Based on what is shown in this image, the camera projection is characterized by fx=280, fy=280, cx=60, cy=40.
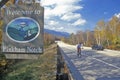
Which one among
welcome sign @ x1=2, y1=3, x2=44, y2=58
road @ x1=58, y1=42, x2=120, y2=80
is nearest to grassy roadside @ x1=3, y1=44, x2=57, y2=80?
road @ x1=58, y1=42, x2=120, y2=80

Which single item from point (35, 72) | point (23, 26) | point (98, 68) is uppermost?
point (23, 26)

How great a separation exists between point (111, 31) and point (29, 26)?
86.8m

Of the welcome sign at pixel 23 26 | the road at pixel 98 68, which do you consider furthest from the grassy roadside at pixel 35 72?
the welcome sign at pixel 23 26

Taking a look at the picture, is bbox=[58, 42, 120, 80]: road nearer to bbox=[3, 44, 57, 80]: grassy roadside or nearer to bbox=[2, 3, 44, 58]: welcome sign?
bbox=[3, 44, 57, 80]: grassy roadside

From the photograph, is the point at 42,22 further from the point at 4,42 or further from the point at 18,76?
the point at 18,76

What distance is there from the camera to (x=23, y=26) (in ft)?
17.1

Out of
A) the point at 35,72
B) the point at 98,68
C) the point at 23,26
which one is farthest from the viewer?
the point at 98,68

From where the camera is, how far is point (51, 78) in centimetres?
1101

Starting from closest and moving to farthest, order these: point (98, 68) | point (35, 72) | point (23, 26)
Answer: point (23, 26)
point (35, 72)
point (98, 68)

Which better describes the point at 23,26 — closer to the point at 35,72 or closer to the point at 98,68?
the point at 35,72

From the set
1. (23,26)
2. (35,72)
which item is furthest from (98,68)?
(23,26)

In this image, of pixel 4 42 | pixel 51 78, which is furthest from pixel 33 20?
pixel 51 78

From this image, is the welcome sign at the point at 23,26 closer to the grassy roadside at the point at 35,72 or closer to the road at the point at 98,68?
the grassy roadside at the point at 35,72

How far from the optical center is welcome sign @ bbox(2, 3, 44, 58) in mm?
5285
